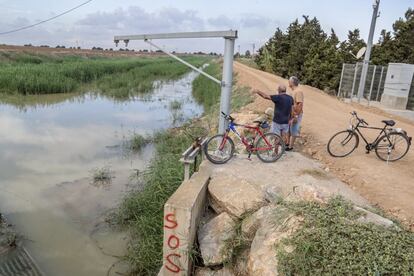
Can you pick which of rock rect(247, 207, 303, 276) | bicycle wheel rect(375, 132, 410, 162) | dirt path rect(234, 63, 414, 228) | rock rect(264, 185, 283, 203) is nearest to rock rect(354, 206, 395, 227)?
rock rect(247, 207, 303, 276)

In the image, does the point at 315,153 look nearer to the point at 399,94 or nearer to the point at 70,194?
the point at 70,194

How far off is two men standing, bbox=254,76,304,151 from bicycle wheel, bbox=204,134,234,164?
44.2 inches

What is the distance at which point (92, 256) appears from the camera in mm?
6059

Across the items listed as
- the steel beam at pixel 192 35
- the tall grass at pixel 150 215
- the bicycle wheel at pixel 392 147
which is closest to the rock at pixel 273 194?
the tall grass at pixel 150 215

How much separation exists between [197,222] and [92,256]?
223 centimetres

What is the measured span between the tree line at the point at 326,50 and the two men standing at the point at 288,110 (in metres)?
16.4

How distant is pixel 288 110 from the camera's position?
678 centimetres

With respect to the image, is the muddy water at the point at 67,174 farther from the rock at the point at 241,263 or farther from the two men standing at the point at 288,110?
the two men standing at the point at 288,110

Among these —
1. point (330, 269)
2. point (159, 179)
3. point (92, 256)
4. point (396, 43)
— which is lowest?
point (92, 256)

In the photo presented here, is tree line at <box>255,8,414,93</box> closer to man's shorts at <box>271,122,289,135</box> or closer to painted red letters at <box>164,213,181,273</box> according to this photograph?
man's shorts at <box>271,122,289,135</box>

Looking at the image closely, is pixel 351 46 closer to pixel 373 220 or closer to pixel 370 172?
pixel 370 172

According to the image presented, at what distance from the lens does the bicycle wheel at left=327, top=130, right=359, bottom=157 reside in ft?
24.4

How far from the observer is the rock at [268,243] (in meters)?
3.98

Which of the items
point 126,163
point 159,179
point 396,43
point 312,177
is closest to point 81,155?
point 126,163
